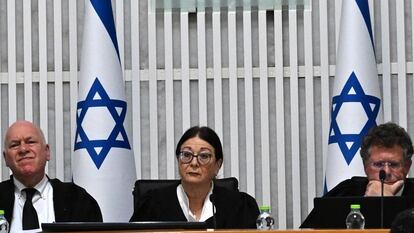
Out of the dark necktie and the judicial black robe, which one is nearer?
the judicial black robe

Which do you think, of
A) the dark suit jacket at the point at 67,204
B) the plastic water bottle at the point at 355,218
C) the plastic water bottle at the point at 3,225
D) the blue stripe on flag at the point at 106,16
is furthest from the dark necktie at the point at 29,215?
the blue stripe on flag at the point at 106,16

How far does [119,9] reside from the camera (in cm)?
824

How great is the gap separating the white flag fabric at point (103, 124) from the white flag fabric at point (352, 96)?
1.30 meters

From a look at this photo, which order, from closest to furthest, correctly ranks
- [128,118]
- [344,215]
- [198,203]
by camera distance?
Result: [344,215], [198,203], [128,118]

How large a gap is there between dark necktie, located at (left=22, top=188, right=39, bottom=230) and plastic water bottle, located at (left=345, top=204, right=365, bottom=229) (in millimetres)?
1664

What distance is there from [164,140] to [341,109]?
1.41 m

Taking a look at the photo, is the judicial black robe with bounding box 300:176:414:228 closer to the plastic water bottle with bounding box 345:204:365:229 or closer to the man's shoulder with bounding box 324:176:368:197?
the man's shoulder with bounding box 324:176:368:197

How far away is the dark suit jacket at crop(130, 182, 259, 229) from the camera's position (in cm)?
592

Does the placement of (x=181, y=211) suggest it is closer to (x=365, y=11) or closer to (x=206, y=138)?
(x=206, y=138)

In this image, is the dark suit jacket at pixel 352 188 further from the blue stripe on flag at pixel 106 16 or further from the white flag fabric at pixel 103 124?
the blue stripe on flag at pixel 106 16

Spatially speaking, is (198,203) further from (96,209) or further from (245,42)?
(245,42)

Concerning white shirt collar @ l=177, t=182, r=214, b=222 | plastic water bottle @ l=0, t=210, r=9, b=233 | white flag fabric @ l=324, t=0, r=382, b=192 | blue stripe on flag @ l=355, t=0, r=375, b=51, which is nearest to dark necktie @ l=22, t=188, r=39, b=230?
plastic water bottle @ l=0, t=210, r=9, b=233

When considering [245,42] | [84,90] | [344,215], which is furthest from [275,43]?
[344,215]

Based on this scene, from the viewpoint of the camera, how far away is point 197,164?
5.91 metres
